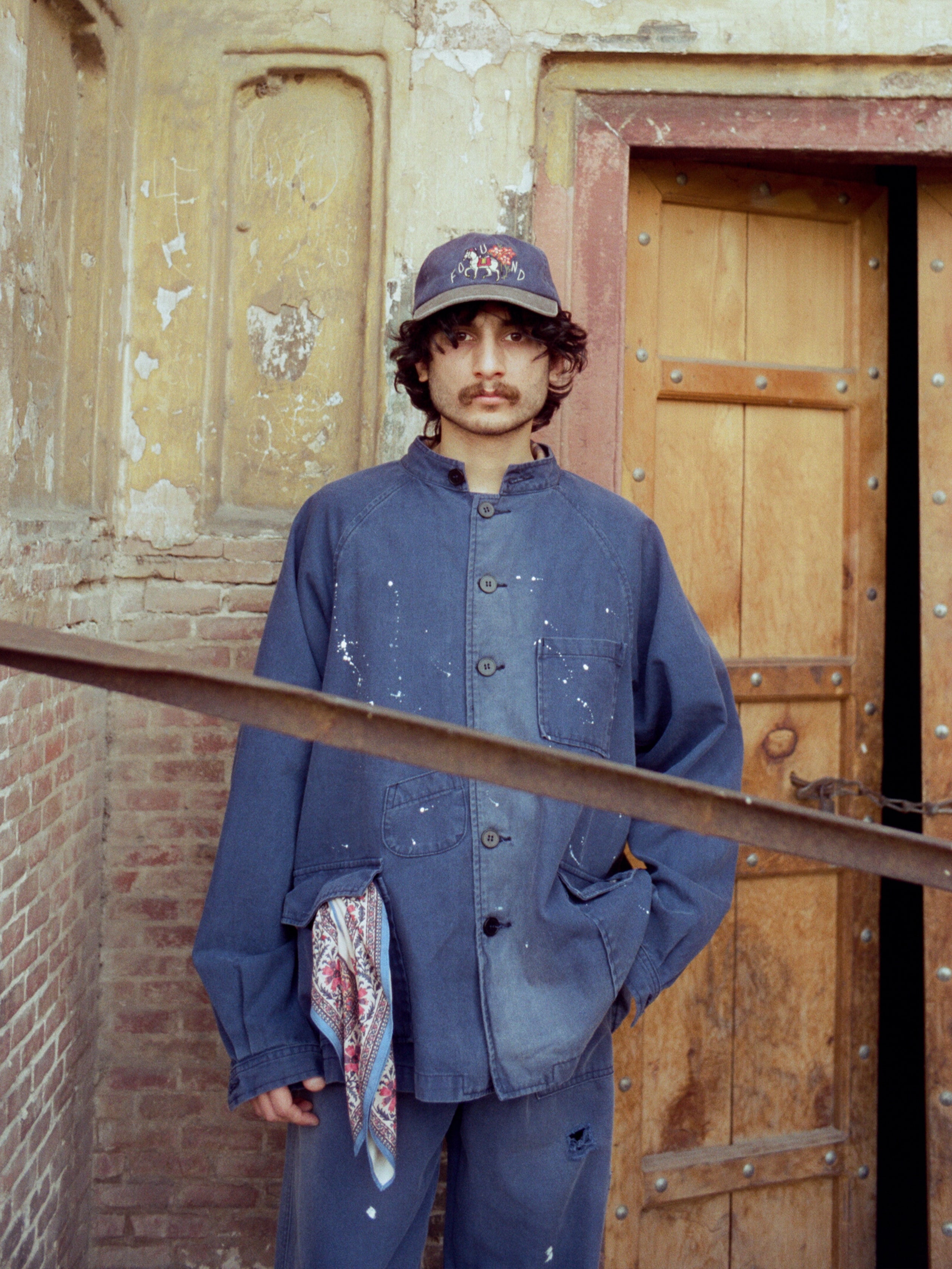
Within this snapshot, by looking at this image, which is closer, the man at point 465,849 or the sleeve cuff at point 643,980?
the man at point 465,849

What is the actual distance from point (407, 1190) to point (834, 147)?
2.37 meters

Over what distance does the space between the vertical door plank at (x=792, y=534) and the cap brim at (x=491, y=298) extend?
3.39 ft

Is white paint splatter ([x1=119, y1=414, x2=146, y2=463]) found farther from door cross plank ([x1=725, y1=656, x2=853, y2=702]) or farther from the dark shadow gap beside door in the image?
the dark shadow gap beside door

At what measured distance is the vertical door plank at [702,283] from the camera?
272cm

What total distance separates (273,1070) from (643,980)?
63 cm

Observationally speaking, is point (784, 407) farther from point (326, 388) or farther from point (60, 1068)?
point (60, 1068)

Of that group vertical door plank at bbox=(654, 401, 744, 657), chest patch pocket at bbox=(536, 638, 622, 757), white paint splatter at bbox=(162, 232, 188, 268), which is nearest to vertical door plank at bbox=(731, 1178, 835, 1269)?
vertical door plank at bbox=(654, 401, 744, 657)

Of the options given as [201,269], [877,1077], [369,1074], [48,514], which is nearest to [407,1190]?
[369,1074]

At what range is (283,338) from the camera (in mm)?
2547

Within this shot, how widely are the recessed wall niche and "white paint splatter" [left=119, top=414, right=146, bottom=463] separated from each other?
0.19 meters

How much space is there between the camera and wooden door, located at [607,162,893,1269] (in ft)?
8.93

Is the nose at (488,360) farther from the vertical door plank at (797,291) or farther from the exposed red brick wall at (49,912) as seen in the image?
the vertical door plank at (797,291)

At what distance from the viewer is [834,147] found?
8.27ft

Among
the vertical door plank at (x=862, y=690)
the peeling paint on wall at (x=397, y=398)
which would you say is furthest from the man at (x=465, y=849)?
the vertical door plank at (x=862, y=690)
